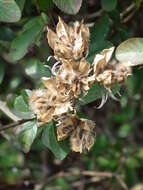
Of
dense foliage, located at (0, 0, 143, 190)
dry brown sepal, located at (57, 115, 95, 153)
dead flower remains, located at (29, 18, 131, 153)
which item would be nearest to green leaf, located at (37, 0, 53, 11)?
dense foliage, located at (0, 0, 143, 190)

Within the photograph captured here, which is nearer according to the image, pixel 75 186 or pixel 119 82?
pixel 119 82

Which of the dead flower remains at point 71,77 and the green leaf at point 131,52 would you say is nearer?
the dead flower remains at point 71,77

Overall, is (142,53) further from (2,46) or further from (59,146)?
(2,46)

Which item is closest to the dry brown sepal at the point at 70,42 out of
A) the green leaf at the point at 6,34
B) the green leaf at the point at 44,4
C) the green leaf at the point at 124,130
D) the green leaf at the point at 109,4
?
the green leaf at the point at 44,4

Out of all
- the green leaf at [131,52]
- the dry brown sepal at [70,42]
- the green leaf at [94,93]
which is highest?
the dry brown sepal at [70,42]

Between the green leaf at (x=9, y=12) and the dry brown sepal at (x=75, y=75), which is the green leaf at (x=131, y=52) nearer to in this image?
the dry brown sepal at (x=75, y=75)

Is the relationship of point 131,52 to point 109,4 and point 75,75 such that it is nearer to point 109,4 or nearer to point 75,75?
point 75,75

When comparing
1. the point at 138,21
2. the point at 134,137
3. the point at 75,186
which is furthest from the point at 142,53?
the point at 134,137
